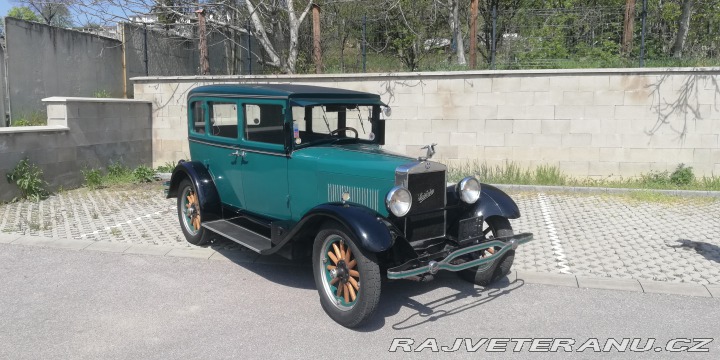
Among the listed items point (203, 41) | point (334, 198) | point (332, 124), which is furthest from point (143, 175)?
point (334, 198)

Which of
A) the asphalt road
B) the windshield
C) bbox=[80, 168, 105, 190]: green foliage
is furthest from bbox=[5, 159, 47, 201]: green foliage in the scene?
the windshield

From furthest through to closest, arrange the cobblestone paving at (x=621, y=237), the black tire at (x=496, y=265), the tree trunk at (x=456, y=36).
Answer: the tree trunk at (x=456, y=36)
the cobblestone paving at (x=621, y=237)
the black tire at (x=496, y=265)

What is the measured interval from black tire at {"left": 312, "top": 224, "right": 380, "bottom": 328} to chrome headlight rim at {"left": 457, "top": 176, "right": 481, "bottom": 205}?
1.17 meters

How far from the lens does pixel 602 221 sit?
746cm

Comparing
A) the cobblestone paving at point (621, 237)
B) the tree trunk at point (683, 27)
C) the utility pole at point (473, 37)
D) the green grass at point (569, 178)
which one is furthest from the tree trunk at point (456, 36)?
the cobblestone paving at point (621, 237)

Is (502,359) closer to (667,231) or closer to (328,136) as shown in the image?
(328,136)

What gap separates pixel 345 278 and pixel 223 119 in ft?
8.45

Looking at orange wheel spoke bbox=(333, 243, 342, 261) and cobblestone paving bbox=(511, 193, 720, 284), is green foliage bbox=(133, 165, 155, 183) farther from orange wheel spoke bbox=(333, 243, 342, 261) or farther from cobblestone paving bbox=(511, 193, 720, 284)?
orange wheel spoke bbox=(333, 243, 342, 261)

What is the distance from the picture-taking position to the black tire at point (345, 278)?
417cm

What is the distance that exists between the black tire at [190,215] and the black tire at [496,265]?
2934 millimetres

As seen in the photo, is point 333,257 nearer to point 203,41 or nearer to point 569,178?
point 569,178

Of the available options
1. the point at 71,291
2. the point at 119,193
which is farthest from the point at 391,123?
the point at 71,291

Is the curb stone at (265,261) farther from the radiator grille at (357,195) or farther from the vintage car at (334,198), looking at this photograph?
the radiator grille at (357,195)

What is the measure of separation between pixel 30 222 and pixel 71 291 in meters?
2.96
